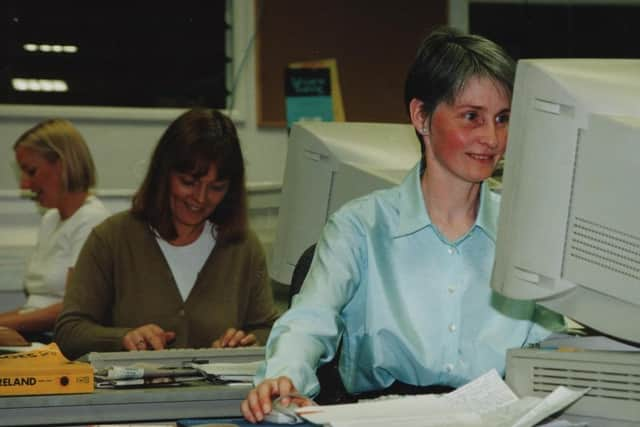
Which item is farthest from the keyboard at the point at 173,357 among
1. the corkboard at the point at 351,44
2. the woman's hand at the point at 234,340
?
the corkboard at the point at 351,44

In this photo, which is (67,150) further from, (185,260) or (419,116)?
(419,116)

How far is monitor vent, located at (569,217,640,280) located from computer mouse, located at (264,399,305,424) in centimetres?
43

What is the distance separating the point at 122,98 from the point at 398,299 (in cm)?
235

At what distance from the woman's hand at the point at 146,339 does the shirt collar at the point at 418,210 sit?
835 mm

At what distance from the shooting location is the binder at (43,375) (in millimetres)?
1748

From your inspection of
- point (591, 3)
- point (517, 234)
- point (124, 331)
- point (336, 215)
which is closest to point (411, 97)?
point (336, 215)

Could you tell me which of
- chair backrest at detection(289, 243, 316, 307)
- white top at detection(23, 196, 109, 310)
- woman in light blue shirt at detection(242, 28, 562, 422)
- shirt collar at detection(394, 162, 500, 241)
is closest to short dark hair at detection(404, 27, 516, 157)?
woman in light blue shirt at detection(242, 28, 562, 422)

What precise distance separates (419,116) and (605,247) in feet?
1.90

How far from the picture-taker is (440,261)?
6.05 ft

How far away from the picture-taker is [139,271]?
2.76m

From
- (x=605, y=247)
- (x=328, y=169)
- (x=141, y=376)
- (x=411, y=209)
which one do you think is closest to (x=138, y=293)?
(x=328, y=169)

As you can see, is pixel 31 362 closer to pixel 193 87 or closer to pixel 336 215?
pixel 336 215

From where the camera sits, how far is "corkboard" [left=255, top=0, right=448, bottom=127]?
4156mm

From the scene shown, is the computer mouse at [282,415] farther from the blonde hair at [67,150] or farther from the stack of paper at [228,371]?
the blonde hair at [67,150]
